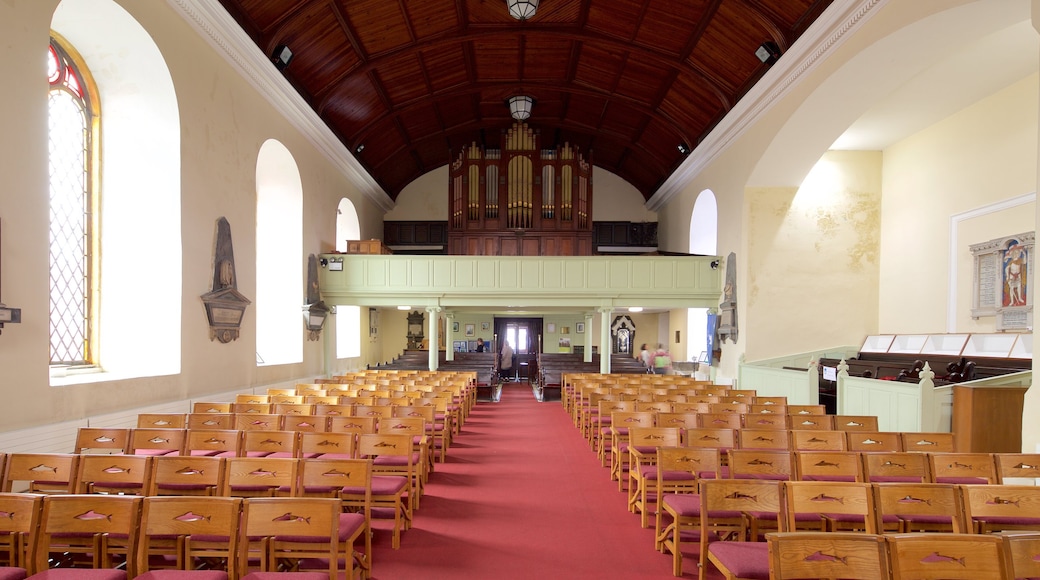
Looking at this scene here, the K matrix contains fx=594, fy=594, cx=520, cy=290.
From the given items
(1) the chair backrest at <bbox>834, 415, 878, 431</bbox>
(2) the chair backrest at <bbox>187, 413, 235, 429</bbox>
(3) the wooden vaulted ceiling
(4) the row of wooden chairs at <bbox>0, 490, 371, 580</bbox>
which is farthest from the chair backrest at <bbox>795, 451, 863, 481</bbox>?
(3) the wooden vaulted ceiling

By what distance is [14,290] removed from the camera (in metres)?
5.77

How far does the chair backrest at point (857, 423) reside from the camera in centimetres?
584

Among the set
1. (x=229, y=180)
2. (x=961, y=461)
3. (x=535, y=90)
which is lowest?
(x=961, y=461)

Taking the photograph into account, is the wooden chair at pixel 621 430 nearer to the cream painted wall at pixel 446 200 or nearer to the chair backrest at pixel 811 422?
the chair backrest at pixel 811 422

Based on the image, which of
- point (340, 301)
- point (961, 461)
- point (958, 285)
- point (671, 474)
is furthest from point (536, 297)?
point (961, 461)

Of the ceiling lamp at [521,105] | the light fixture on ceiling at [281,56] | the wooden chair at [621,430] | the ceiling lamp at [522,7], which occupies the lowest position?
the wooden chair at [621,430]

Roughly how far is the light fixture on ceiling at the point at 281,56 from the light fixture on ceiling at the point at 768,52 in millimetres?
8710

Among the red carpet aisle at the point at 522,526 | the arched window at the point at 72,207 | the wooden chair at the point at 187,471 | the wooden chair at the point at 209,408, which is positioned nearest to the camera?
the wooden chair at the point at 187,471

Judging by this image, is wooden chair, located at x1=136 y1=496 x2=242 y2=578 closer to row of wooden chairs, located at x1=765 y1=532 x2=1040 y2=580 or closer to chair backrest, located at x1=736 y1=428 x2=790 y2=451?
row of wooden chairs, located at x1=765 y1=532 x2=1040 y2=580

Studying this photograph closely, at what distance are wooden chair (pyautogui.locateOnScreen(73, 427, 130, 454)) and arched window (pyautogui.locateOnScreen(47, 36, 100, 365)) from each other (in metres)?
3.32

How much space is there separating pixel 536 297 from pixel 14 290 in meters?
10.8

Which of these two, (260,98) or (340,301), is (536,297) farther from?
(260,98)

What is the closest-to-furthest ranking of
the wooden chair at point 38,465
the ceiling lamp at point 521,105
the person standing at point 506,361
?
the wooden chair at point 38,465 < the ceiling lamp at point 521,105 < the person standing at point 506,361

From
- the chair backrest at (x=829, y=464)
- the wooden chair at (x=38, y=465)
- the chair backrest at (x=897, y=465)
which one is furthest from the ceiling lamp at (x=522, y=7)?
the wooden chair at (x=38, y=465)
